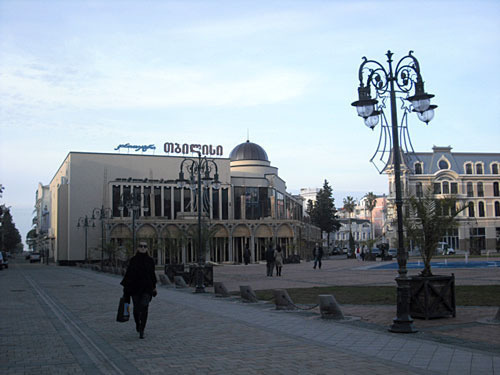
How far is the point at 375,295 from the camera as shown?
17156 millimetres

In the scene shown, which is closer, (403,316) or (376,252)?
(403,316)

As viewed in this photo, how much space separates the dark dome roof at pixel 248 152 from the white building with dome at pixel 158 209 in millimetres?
4889

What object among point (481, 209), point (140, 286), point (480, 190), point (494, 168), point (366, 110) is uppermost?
point (494, 168)

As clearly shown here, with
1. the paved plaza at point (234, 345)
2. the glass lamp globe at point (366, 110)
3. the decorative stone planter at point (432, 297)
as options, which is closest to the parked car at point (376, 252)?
the paved plaza at point (234, 345)

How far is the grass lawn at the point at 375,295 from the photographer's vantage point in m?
14.9

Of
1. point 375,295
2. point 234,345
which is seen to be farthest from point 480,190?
point 234,345

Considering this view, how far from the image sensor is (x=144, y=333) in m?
10.9

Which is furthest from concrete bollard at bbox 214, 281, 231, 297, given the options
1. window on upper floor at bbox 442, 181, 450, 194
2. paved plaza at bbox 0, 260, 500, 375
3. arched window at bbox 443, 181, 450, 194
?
arched window at bbox 443, 181, 450, 194

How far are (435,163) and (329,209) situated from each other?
2252 cm

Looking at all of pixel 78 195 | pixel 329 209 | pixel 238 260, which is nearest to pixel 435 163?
pixel 329 209

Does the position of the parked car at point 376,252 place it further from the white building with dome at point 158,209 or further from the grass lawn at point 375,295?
the grass lawn at point 375,295

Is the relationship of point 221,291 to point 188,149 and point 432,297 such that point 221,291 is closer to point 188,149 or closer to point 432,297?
point 432,297

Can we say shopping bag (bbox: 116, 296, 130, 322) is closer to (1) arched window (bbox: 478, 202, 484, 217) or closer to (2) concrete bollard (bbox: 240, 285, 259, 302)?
(2) concrete bollard (bbox: 240, 285, 259, 302)

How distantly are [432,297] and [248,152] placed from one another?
66233 millimetres
